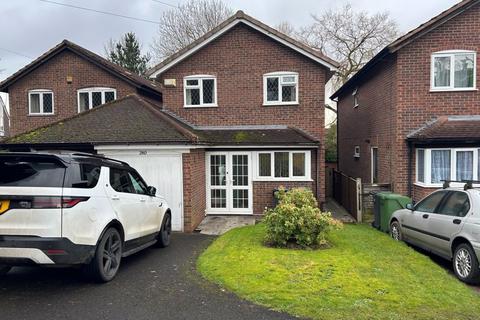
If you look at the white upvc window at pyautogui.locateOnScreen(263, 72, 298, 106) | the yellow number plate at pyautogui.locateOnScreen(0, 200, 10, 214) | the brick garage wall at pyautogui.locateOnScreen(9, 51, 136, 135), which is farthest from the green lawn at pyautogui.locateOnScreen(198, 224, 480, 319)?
the brick garage wall at pyautogui.locateOnScreen(9, 51, 136, 135)

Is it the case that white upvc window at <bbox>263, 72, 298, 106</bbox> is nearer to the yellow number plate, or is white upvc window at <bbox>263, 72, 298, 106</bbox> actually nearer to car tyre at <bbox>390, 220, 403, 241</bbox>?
car tyre at <bbox>390, 220, 403, 241</bbox>

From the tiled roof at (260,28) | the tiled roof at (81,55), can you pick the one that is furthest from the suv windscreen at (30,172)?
the tiled roof at (81,55)

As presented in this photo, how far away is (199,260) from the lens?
720cm

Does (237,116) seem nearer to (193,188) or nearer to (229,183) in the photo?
(229,183)

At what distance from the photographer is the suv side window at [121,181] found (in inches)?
249

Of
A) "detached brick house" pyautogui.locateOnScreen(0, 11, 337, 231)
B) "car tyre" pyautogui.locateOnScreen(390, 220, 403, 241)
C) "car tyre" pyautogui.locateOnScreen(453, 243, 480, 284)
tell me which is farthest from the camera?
"detached brick house" pyautogui.locateOnScreen(0, 11, 337, 231)

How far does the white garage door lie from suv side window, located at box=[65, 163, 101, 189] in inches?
184

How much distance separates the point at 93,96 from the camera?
696 inches

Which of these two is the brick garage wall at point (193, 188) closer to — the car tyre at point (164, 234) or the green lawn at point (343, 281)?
the car tyre at point (164, 234)

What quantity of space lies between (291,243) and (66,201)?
454 centimetres

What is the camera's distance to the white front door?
12.8 metres

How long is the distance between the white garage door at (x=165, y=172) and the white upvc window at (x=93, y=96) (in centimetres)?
773

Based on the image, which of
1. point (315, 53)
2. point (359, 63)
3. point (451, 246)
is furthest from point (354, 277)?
point (359, 63)

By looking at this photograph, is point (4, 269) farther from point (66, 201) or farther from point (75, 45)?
point (75, 45)
